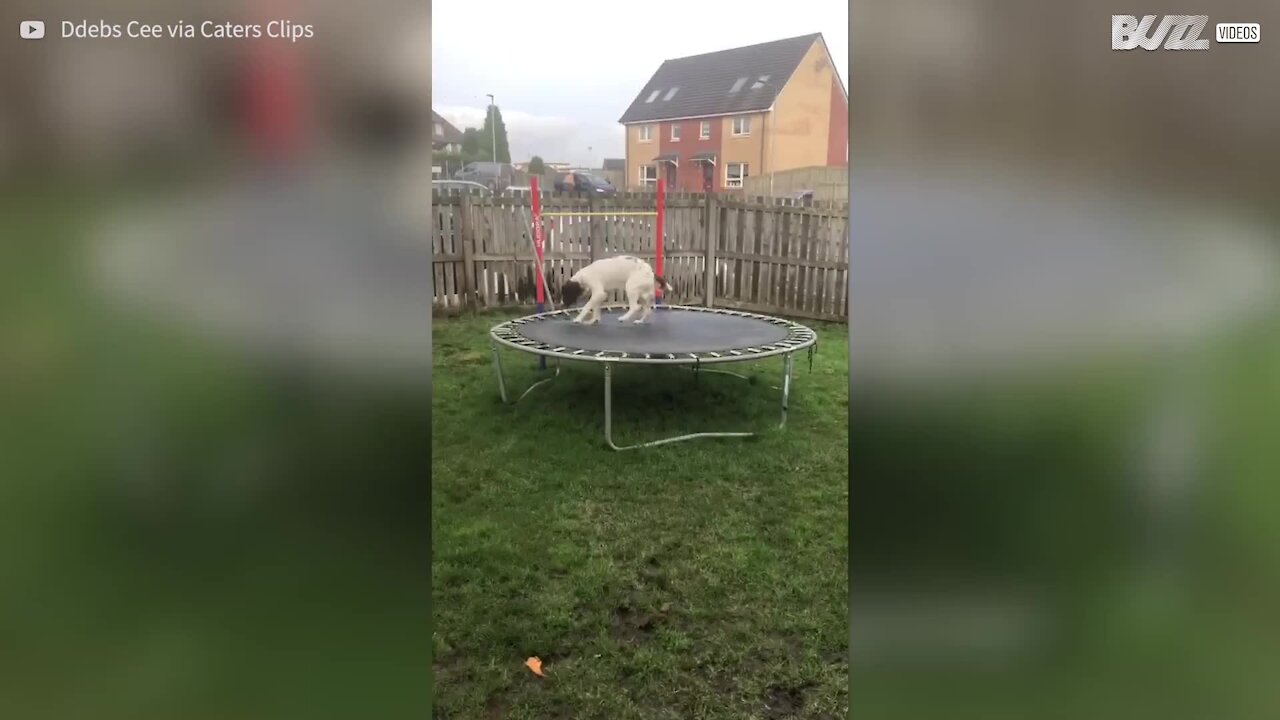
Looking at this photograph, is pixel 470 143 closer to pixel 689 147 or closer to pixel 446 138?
pixel 446 138

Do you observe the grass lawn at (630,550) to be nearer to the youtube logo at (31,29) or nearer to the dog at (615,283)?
the dog at (615,283)

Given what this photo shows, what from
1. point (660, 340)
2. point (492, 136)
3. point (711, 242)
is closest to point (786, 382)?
point (660, 340)

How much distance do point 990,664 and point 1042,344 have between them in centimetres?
43

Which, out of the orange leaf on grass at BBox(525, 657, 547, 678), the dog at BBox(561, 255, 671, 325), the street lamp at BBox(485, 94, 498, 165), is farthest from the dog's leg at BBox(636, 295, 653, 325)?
the orange leaf on grass at BBox(525, 657, 547, 678)

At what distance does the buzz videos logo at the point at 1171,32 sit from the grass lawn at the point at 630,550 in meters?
0.58

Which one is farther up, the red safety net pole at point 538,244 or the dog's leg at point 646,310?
the red safety net pole at point 538,244

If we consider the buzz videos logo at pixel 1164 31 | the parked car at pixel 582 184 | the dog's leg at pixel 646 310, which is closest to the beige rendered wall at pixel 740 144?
the parked car at pixel 582 184

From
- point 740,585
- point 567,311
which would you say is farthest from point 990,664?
point 567,311

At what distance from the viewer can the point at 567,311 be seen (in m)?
3.04

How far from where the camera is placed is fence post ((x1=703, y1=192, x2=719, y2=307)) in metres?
1.86

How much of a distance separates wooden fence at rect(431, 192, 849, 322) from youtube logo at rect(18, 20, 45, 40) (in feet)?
1.84

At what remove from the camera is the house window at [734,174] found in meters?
1.55

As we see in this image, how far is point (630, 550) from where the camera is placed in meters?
1.82

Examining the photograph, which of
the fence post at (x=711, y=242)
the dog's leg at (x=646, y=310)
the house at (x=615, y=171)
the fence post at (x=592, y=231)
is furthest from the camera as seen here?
the dog's leg at (x=646, y=310)
